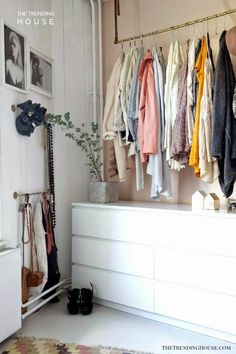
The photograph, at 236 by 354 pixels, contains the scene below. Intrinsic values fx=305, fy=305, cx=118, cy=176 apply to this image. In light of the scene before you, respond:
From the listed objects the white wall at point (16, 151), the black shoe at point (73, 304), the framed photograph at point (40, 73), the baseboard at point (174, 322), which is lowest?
the baseboard at point (174, 322)

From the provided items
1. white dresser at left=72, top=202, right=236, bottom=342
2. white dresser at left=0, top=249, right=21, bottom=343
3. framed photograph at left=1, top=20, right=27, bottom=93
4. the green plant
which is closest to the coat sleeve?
white dresser at left=72, top=202, right=236, bottom=342

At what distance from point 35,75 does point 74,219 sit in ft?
3.65

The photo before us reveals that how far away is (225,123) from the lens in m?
1.85

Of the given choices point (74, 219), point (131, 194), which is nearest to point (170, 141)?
point (131, 194)

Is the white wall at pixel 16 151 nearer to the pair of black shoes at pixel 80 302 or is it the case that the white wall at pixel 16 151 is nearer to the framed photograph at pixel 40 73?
the framed photograph at pixel 40 73

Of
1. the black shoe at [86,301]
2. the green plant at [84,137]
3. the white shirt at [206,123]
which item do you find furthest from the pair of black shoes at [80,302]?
the white shirt at [206,123]

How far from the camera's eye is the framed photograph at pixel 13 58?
6.26 feet

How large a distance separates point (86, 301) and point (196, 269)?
0.84 meters

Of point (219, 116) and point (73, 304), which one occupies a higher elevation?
point (219, 116)

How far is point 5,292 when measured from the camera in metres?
1.74

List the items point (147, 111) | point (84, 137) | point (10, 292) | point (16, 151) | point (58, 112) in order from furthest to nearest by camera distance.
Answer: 1. point (84, 137)
2. point (58, 112)
3. point (147, 111)
4. point (16, 151)
5. point (10, 292)

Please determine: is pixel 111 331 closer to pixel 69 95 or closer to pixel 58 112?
pixel 58 112

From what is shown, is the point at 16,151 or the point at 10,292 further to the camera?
the point at 16,151

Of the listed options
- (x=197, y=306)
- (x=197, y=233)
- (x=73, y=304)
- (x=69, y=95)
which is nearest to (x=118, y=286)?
(x=73, y=304)
